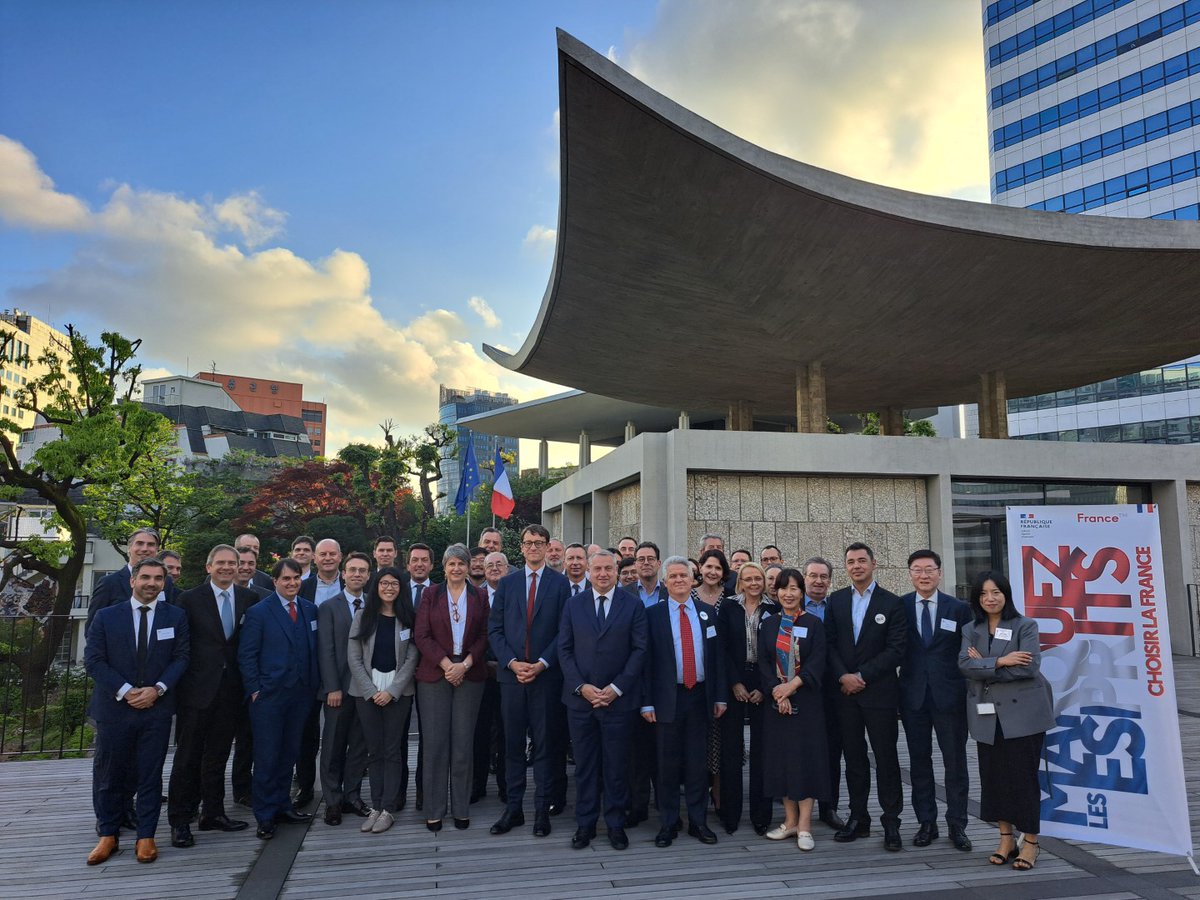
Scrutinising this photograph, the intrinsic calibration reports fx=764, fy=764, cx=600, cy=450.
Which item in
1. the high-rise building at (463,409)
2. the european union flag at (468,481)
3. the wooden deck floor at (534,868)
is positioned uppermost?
the high-rise building at (463,409)

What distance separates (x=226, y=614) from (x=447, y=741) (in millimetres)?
1702

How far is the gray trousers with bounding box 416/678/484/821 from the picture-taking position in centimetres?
503

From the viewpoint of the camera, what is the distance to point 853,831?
479cm

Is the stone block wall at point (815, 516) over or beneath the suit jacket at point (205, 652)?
over

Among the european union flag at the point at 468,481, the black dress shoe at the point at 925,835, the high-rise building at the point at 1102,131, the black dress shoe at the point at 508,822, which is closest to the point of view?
the black dress shoe at the point at 925,835

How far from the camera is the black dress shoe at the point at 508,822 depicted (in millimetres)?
4891

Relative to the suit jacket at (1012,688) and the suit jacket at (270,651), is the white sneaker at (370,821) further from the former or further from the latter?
the suit jacket at (1012,688)

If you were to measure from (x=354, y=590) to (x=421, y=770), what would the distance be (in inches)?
53.4

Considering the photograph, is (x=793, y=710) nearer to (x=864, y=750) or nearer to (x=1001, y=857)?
(x=864, y=750)

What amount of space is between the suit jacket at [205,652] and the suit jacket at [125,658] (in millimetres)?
154

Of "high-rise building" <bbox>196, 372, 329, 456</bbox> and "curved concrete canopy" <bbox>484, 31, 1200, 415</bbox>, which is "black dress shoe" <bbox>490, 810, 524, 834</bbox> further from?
"high-rise building" <bbox>196, 372, 329, 456</bbox>

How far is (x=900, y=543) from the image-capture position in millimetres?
14766

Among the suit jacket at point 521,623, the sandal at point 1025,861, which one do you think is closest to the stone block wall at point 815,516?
the suit jacket at point 521,623

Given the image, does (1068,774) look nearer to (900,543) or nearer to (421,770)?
(421,770)
